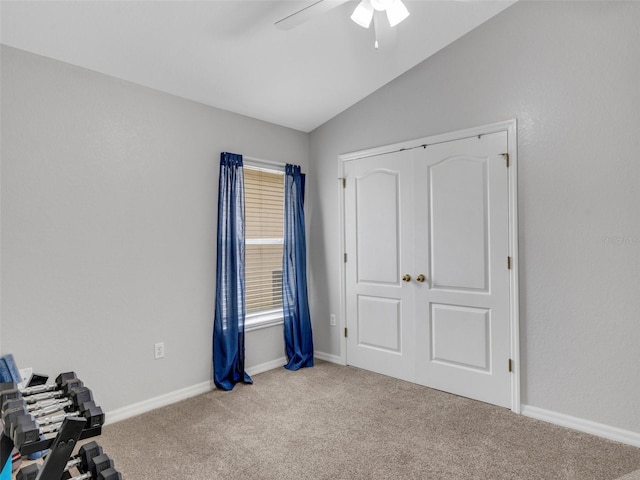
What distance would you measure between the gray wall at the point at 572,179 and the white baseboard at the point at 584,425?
1.5 inches

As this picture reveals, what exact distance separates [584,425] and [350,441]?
1.50 metres

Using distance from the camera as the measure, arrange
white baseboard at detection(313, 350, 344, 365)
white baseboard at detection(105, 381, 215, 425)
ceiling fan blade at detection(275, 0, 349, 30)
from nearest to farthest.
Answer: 1. ceiling fan blade at detection(275, 0, 349, 30)
2. white baseboard at detection(105, 381, 215, 425)
3. white baseboard at detection(313, 350, 344, 365)

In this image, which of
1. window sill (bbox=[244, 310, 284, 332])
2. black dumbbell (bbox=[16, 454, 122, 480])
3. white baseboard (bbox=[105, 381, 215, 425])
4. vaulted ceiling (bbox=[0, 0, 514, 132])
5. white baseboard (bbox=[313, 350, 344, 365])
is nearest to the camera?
black dumbbell (bbox=[16, 454, 122, 480])

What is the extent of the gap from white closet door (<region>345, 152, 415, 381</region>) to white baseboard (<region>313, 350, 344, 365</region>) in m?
0.12

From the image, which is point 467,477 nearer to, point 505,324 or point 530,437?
point 530,437

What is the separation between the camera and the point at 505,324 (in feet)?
9.32

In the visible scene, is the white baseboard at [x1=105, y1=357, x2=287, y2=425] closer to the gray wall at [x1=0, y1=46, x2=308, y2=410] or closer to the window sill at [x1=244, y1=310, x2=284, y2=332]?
the gray wall at [x1=0, y1=46, x2=308, y2=410]

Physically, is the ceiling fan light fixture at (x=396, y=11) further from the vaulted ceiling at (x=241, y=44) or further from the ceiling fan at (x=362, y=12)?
the vaulted ceiling at (x=241, y=44)

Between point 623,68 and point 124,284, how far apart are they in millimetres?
3489

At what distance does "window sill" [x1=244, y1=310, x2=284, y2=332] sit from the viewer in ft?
11.8

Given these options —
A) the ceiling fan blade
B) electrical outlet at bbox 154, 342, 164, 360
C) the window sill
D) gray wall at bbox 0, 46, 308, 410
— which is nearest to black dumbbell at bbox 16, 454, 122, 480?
gray wall at bbox 0, 46, 308, 410

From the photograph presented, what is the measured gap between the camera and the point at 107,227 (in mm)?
2670

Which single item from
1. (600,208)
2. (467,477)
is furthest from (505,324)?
(467,477)

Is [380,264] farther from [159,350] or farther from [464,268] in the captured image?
[159,350]
